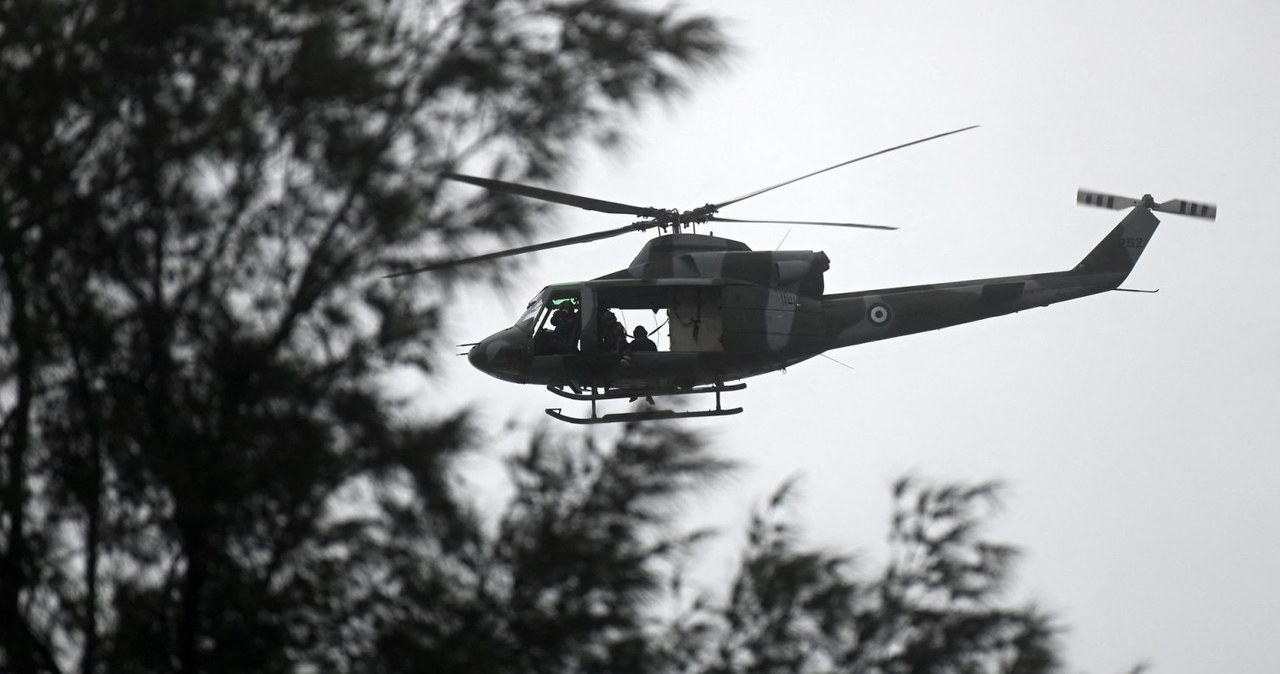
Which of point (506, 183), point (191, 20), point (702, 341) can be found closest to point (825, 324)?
point (702, 341)

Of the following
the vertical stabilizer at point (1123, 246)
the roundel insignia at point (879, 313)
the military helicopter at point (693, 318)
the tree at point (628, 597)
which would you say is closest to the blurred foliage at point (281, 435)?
the tree at point (628, 597)

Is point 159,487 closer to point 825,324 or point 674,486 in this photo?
point 674,486

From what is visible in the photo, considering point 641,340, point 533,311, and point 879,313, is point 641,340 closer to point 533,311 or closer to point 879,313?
point 533,311

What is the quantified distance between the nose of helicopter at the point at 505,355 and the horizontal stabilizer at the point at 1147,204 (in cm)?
1082

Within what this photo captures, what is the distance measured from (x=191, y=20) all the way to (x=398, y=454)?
7.98ft

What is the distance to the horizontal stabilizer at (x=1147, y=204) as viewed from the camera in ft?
88.7

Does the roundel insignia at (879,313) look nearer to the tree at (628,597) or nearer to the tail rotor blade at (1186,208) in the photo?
the tail rotor blade at (1186,208)

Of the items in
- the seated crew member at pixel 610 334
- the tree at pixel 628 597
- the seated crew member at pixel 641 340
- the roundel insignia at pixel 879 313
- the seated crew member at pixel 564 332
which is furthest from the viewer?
the roundel insignia at pixel 879 313

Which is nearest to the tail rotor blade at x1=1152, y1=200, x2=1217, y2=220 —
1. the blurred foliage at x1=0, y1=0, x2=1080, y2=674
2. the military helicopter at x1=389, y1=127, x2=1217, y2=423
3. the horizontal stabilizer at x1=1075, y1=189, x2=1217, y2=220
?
the horizontal stabilizer at x1=1075, y1=189, x2=1217, y2=220

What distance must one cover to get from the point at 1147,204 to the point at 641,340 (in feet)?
34.8

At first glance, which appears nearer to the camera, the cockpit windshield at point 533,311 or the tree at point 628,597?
the tree at point 628,597

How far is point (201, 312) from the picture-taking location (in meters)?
8.16

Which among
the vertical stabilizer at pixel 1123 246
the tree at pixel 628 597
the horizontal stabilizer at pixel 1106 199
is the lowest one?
the tree at pixel 628 597

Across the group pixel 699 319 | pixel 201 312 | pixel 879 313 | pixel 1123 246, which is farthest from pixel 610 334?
pixel 201 312
